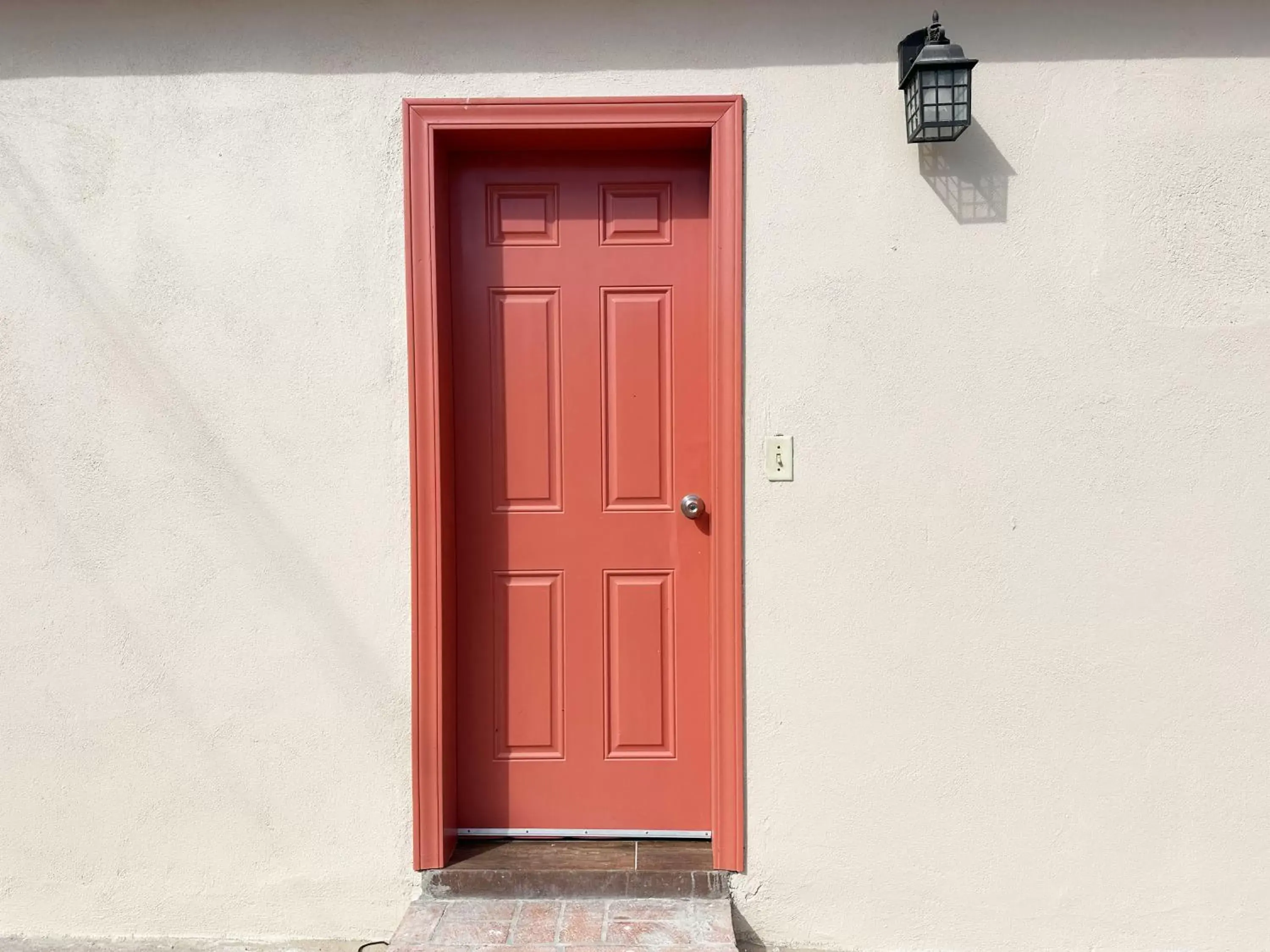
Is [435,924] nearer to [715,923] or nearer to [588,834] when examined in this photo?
[588,834]

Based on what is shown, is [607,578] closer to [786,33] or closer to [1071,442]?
[1071,442]

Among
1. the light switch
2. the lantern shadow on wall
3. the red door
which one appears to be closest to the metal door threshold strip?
the red door

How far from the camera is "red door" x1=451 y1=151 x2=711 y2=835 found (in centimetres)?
257

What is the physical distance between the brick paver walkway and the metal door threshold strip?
0.22m

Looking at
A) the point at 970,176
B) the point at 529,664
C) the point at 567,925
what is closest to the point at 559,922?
the point at 567,925

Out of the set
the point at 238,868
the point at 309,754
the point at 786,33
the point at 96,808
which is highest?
the point at 786,33

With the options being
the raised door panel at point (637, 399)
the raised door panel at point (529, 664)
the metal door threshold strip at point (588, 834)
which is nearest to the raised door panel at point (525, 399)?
the raised door panel at point (637, 399)

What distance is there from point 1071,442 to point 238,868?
2.83 metres

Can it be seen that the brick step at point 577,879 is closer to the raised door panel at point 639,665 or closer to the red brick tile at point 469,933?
the red brick tile at point 469,933

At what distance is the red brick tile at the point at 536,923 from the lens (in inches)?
87.7

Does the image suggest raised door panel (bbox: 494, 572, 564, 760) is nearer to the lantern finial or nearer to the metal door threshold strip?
the metal door threshold strip

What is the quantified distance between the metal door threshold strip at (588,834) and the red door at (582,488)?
0.02 m

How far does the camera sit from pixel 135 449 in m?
2.46

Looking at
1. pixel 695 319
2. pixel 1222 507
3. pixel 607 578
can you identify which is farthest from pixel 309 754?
pixel 1222 507
